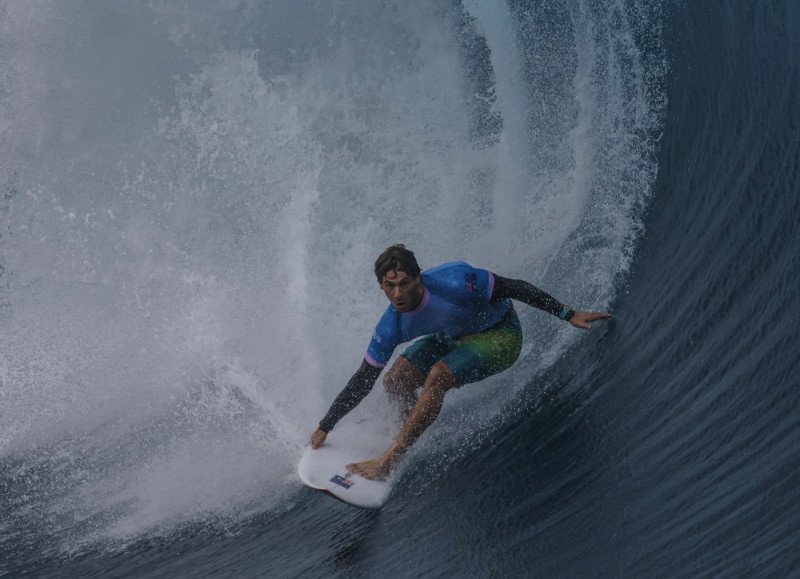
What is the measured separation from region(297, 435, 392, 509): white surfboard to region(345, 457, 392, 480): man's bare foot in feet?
0.07

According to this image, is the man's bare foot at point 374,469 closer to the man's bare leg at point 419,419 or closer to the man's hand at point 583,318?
the man's bare leg at point 419,419

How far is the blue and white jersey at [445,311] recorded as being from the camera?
475 centimetres

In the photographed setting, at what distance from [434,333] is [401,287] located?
53 centimetres

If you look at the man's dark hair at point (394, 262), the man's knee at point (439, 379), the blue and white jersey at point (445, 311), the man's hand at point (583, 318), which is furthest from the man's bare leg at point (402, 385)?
the man's hand at point (583, 318)

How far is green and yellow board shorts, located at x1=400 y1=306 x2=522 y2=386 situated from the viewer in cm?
477

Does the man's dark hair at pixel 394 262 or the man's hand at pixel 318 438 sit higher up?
the man's dark hair at pixel 394 262

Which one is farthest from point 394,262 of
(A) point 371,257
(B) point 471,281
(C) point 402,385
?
(A) point 371,257

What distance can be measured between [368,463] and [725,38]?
516 centimetres

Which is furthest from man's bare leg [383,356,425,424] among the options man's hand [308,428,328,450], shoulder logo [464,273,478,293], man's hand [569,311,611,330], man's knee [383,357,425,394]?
man's hand [569,311,611,330]

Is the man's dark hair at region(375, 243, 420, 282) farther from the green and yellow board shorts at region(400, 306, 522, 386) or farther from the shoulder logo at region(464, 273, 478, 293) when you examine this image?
the green and yellow board shorts at region(400, 306, 522, 386)

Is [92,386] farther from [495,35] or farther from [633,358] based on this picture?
[495,35]

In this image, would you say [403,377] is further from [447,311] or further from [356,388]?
[447,311]

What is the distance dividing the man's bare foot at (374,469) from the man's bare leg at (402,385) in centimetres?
42

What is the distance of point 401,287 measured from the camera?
454 centimetres
